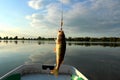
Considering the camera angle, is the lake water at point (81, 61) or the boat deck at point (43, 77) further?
the lake water at point (81, 61)

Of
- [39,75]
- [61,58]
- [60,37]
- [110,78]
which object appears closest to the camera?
[60,37]

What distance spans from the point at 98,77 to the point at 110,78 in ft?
4.22

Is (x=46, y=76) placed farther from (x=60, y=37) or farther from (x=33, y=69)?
(x=60, y=37)

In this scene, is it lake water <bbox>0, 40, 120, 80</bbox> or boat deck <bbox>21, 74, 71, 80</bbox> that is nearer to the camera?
boat deck <bbox>21, 74, 71, 80</bbox>

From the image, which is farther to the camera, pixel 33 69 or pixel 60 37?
pixel 33 69

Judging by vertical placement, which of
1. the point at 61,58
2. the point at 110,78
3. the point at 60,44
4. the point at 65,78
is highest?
the point at 60,44

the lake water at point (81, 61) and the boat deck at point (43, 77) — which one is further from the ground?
the boat deck at point (43, 77)

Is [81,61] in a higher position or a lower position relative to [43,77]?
lower

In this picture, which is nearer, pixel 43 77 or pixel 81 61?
pixel 43 77

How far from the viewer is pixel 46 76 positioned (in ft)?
37.5

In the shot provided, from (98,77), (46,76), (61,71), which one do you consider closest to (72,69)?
(61,71)

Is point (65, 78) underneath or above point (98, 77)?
above

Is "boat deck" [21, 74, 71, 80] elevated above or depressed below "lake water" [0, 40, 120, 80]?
above

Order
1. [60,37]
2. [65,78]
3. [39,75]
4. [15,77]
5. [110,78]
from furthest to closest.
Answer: [110,78] < [39,75] < [65,78] < [15,77] < [60,37]
